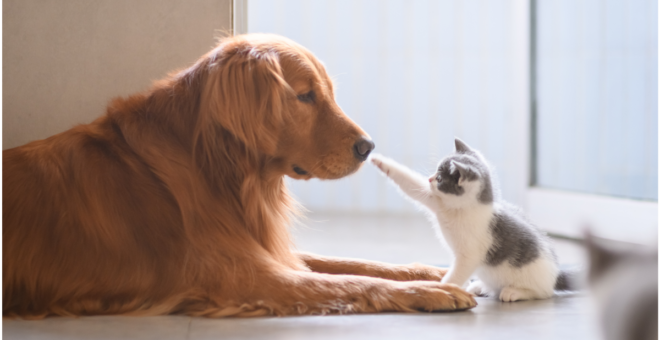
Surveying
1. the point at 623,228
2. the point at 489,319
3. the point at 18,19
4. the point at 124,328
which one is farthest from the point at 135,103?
the point at 623,228

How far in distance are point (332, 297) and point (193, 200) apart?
0.43 meters

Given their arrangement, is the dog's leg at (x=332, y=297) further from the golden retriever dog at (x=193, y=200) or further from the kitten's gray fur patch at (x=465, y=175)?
the kitten's gray fur patch at (x=465, y=175)

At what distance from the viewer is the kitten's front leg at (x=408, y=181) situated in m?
1.76

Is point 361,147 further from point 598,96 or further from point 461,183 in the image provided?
point 598,96

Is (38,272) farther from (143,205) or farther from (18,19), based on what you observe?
(18,19)

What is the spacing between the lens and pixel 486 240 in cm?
163

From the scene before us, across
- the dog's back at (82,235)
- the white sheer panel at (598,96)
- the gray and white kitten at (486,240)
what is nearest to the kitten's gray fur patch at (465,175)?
the gray and white kitten at (486,240)

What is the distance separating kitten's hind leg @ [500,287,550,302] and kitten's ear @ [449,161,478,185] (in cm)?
32

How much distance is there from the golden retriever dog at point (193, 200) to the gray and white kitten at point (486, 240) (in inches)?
6.7

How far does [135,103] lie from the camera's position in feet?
5.44

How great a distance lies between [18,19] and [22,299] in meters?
1.16

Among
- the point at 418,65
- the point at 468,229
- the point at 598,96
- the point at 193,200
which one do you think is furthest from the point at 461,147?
the point at 418,65

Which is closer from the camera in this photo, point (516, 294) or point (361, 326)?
point (361, 326)

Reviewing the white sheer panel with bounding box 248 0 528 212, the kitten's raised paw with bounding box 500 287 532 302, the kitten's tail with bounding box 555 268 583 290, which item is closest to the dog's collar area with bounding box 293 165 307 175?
the kitten's raised paw with bounding box 500 287 532 302
